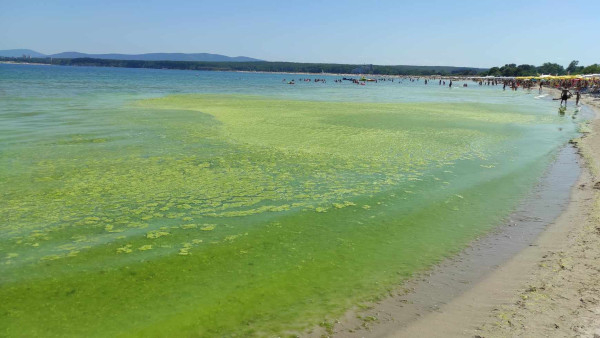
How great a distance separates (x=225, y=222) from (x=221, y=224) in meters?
0.13

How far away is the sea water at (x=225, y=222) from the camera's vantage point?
5.77 meters

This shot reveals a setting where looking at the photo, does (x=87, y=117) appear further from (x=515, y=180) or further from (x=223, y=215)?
(x=515, y=180)

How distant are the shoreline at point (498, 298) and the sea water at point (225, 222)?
360mm

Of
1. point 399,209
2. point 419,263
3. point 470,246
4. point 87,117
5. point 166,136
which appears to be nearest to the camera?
point 419,263

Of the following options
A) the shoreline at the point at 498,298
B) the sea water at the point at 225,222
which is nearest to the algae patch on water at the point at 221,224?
the sea water at the point at 225,222

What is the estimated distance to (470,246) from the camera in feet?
26.2

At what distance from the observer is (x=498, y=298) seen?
19.8 feet

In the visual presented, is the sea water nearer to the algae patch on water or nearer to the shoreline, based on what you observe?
the algae patch on water

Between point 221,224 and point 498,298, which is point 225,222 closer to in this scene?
point 221,224

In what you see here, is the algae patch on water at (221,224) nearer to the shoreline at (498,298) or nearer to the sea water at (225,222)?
the sea water at (225,222)

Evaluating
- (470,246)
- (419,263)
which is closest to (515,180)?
(470,246)

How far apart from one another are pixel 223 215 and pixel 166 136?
10.6m

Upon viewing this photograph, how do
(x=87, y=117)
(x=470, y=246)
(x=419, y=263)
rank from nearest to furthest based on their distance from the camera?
1. (x=419, y=263)
2. (x=470, y=246)
3. (x=87, y=117)

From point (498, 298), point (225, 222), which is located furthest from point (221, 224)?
point (498, 298)
